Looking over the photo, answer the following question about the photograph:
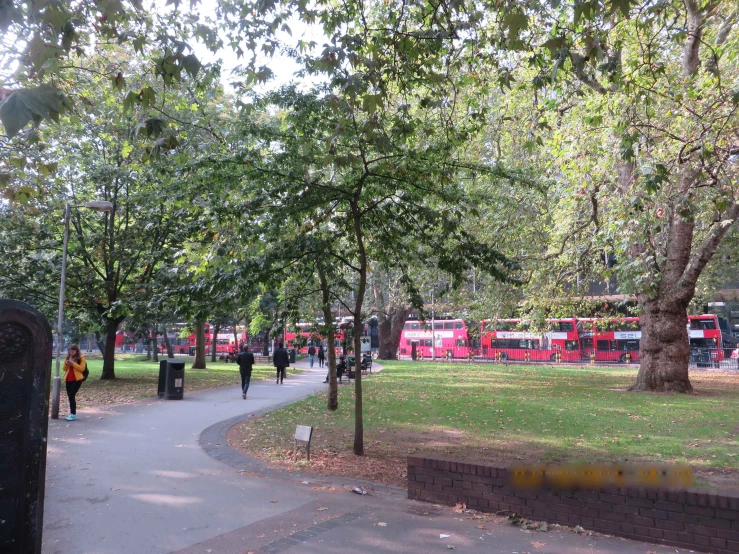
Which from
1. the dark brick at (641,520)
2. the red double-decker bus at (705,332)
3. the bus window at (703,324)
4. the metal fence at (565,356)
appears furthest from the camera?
the bus window at (703,324)

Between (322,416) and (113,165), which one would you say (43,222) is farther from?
(322,416)

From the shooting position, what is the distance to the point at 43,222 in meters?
18.4

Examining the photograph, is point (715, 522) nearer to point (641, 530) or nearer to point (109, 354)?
point (641, 530)

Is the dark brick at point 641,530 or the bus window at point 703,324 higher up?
the bus window at point 703,324

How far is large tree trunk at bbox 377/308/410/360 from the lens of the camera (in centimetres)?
3759

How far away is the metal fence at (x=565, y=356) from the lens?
31.5 meters

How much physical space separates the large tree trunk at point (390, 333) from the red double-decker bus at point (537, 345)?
225 inches

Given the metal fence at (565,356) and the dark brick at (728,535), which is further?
the metal fence at (565,356)

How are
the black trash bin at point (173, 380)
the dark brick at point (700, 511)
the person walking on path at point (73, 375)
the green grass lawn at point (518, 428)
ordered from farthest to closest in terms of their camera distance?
the black trash bin at point (173, 380)
the person walking on path at point (73, 375)
the green grass lawn at point (518, 428)
the dark brick at point (700, 511)

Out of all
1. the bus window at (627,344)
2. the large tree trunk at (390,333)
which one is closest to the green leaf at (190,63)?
the large tree trunk at (390,333)

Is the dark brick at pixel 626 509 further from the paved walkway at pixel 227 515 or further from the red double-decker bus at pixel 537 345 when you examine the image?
the red double-decker bus at pixel 537 345

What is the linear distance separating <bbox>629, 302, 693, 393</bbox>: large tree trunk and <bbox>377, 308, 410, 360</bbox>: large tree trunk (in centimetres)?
2084

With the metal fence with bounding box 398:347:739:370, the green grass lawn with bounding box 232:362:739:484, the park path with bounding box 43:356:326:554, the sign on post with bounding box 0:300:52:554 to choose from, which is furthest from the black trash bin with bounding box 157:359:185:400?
the metal fence with bounding box 398:347:739:370

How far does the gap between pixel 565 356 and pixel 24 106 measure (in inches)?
1522
